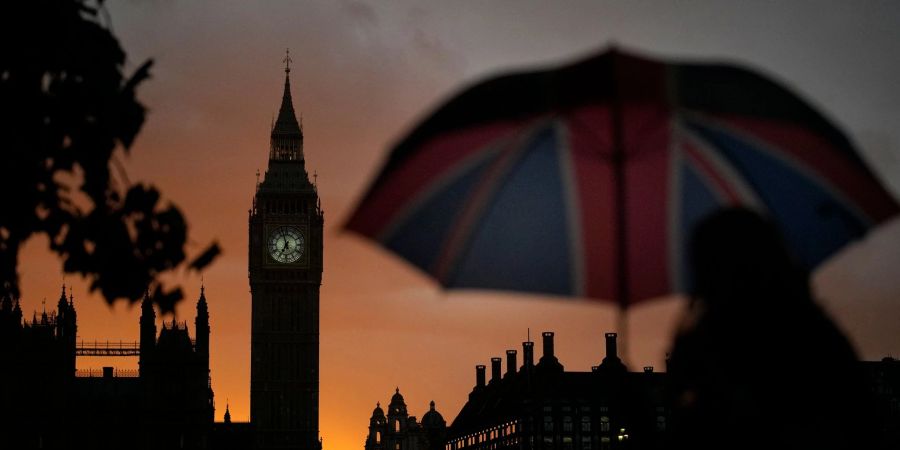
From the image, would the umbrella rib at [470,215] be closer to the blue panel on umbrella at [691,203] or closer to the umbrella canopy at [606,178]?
the umbrella canopy at [606,178]

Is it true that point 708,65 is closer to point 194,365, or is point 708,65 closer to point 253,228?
point 194,365

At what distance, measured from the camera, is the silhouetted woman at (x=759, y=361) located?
6277 mm

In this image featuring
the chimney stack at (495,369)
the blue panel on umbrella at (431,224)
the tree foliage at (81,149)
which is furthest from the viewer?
the chimney stack at (495,369)

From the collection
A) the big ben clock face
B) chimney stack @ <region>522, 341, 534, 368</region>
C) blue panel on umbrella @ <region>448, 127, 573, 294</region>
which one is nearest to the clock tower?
the big ben clock face

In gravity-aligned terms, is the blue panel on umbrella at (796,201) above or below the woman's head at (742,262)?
above

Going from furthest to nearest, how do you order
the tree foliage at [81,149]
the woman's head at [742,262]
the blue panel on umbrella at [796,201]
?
the tree foliage at [81,149] → the blue panel on umbrella at [796,201] → the woman's head at [742,262]

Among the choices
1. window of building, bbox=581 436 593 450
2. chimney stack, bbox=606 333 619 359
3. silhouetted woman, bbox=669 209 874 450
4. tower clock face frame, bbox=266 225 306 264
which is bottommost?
silhouetted woman, bbox=669 209 874 450

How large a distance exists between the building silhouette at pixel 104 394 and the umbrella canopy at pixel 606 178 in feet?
408

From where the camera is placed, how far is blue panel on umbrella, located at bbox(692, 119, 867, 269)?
832 cm

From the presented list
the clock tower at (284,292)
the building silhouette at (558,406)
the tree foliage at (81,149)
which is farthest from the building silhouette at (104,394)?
the tree foliage at (81,149)

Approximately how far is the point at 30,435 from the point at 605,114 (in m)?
129

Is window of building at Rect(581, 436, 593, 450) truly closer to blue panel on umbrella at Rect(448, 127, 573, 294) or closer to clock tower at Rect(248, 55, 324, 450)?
clock tower at Rect(248, 55, 324, 450)

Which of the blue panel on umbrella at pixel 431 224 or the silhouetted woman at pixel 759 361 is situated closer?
the silhouetted woman at pixel 759 361

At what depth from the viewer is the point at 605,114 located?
802 cm
